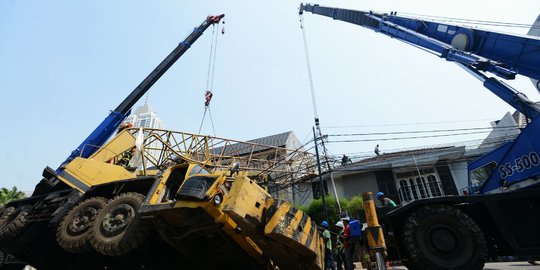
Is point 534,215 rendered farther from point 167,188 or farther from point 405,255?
point 167,188

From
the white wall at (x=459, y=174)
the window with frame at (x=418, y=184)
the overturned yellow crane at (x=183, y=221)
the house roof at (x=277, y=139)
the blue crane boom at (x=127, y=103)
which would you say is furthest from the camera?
the house roof at (x=277, y=139)

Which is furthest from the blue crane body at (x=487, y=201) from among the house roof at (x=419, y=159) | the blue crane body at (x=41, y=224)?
the house roof at (x=419, y=159)

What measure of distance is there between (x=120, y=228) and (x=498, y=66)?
1087cm

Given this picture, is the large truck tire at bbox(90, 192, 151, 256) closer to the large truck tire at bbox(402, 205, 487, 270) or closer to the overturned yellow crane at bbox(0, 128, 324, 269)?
the overturned yellow crane at bbox(0, 128, 324, 269)

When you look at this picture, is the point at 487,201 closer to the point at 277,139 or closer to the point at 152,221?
the point at 152,221

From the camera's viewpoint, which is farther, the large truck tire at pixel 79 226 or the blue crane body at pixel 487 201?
the large truck tire at pixel 79 226

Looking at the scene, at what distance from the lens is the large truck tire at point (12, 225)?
760 cm

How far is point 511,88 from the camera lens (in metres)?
7.68

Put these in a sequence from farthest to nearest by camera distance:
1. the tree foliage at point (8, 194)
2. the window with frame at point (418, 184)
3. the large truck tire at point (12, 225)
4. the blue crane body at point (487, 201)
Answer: the tree foliage at point (8, 194) → the window with frame at point (418, 184) → the large truck tire at point (12, 225) → the blue crane body at point (487, 201)

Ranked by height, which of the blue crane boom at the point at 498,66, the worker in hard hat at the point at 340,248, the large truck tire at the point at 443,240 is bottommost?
the large truck tire at the point at 443,240

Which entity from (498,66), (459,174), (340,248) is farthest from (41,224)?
(459,174)

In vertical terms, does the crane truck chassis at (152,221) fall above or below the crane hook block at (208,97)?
below

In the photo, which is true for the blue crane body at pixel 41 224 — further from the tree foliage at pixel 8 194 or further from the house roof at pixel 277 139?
the house roof at pixel 277 139

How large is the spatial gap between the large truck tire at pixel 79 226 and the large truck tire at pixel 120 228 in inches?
14.7
